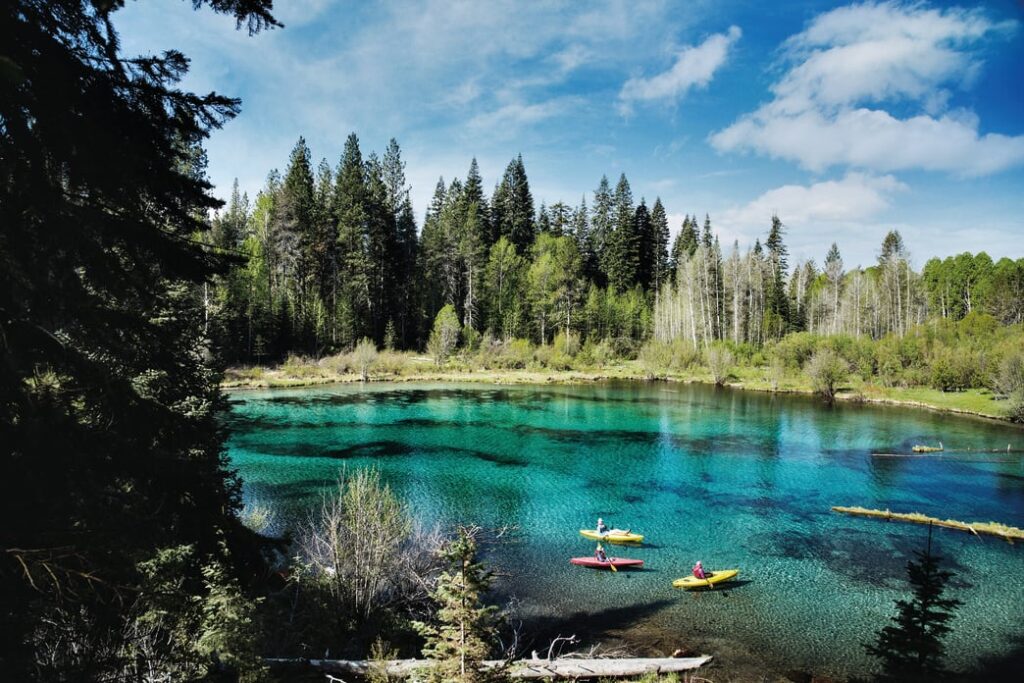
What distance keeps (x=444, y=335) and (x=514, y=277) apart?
1619 cm

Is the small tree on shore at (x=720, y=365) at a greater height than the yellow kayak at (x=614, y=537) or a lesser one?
greater

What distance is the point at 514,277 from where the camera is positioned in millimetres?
73625

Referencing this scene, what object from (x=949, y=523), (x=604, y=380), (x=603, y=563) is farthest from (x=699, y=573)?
(x=604, y=380)

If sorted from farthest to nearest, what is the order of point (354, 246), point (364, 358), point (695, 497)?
point (354, 246)
point (364, 358)
point (695, 497)

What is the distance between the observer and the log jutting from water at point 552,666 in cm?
997

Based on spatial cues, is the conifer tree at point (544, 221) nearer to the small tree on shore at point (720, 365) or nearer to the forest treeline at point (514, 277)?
the forest treeline at point (514, 277)

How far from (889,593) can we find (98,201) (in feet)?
66.0

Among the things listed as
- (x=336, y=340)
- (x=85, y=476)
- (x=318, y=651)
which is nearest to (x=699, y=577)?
(x=318, y=651)

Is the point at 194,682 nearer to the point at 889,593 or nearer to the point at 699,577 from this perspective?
the point at 699,577

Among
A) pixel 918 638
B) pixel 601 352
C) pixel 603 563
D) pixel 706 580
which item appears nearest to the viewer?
pixel 918 638

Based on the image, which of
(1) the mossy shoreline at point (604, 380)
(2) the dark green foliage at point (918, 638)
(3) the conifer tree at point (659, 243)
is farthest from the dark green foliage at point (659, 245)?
(2) the dark green foliage at point (918, 638)

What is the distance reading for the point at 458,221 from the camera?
2891 inches

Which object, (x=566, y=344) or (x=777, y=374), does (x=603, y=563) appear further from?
(x=566, y=344)

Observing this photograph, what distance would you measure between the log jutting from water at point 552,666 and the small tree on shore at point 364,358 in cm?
4705
